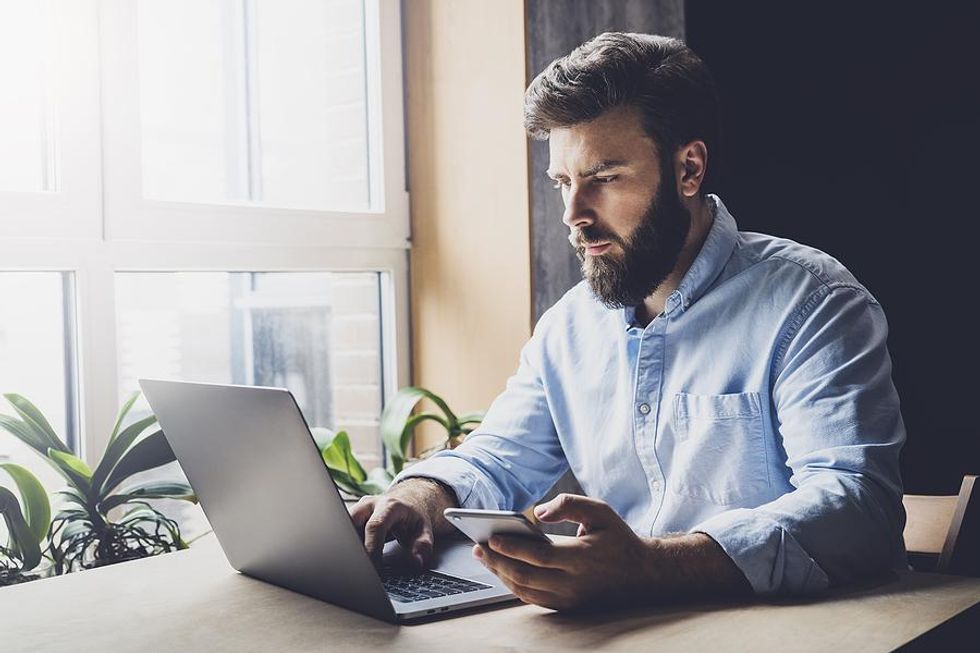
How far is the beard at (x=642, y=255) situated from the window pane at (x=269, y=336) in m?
1.06

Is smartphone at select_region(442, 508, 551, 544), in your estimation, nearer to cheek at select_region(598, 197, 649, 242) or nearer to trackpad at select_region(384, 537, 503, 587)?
trackpad at select_region(384, 537, 503, 587)

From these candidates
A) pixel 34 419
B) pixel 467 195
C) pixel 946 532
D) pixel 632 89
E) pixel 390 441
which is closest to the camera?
pixel 946 532

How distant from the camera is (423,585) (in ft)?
4.06

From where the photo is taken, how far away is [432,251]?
2.80 m

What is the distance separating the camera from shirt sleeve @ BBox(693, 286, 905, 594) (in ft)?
3.79

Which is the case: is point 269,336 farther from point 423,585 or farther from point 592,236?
point 423,585

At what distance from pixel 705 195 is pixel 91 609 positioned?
1122 millimetres

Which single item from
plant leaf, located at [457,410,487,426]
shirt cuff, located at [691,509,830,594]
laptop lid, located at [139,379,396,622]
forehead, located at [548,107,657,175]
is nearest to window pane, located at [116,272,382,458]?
plant leaf, located at [457,410,487,426]

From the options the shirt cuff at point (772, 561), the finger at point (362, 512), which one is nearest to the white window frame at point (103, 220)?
the finger at point (362, 512)

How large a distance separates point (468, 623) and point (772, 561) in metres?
0.34

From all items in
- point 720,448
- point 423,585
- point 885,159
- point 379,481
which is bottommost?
point 379,481

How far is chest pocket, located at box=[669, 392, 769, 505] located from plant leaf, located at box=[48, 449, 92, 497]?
1.05 meters

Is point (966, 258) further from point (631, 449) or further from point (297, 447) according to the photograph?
point (297, 447)

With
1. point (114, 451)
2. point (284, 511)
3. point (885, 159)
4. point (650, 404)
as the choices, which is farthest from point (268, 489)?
point (885, 159)
